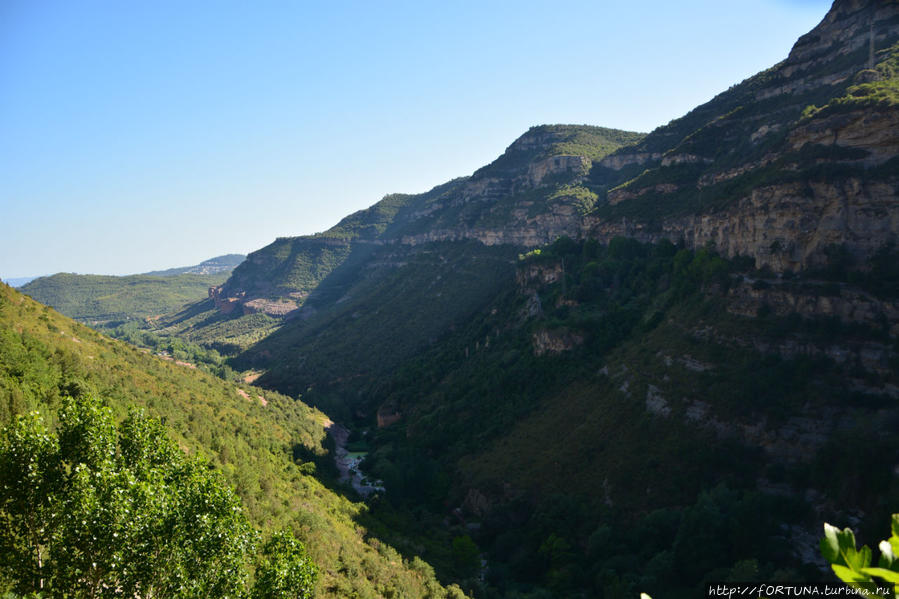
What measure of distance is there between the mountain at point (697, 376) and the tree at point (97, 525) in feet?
83.1

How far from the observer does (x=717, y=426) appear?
3962 cm

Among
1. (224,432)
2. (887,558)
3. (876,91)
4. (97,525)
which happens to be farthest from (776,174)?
(224,432)

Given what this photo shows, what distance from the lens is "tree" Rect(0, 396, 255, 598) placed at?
46.6 feet

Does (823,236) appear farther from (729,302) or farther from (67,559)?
(67,559)

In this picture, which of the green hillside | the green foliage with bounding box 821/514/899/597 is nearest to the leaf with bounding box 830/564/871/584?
the green foliage with bounding box 821/514/899/597

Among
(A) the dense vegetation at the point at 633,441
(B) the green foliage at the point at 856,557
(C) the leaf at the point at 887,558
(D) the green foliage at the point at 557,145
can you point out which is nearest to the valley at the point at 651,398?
(A) the dense vegetation at the point at 633,441

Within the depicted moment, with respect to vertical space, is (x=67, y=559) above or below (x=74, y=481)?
below

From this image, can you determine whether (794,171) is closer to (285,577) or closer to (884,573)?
(285,577)

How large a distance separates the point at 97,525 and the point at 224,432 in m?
33.3

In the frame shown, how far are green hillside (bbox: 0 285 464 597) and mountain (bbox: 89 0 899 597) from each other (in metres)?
7.55

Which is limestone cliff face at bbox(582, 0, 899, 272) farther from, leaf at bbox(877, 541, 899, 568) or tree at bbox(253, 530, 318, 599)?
leaf at bbox(877, 541, 899, 568)

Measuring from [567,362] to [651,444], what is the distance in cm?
1942

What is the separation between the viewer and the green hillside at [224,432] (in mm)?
30078

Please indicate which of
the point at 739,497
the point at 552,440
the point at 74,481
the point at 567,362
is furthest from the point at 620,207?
the point at 74,481
